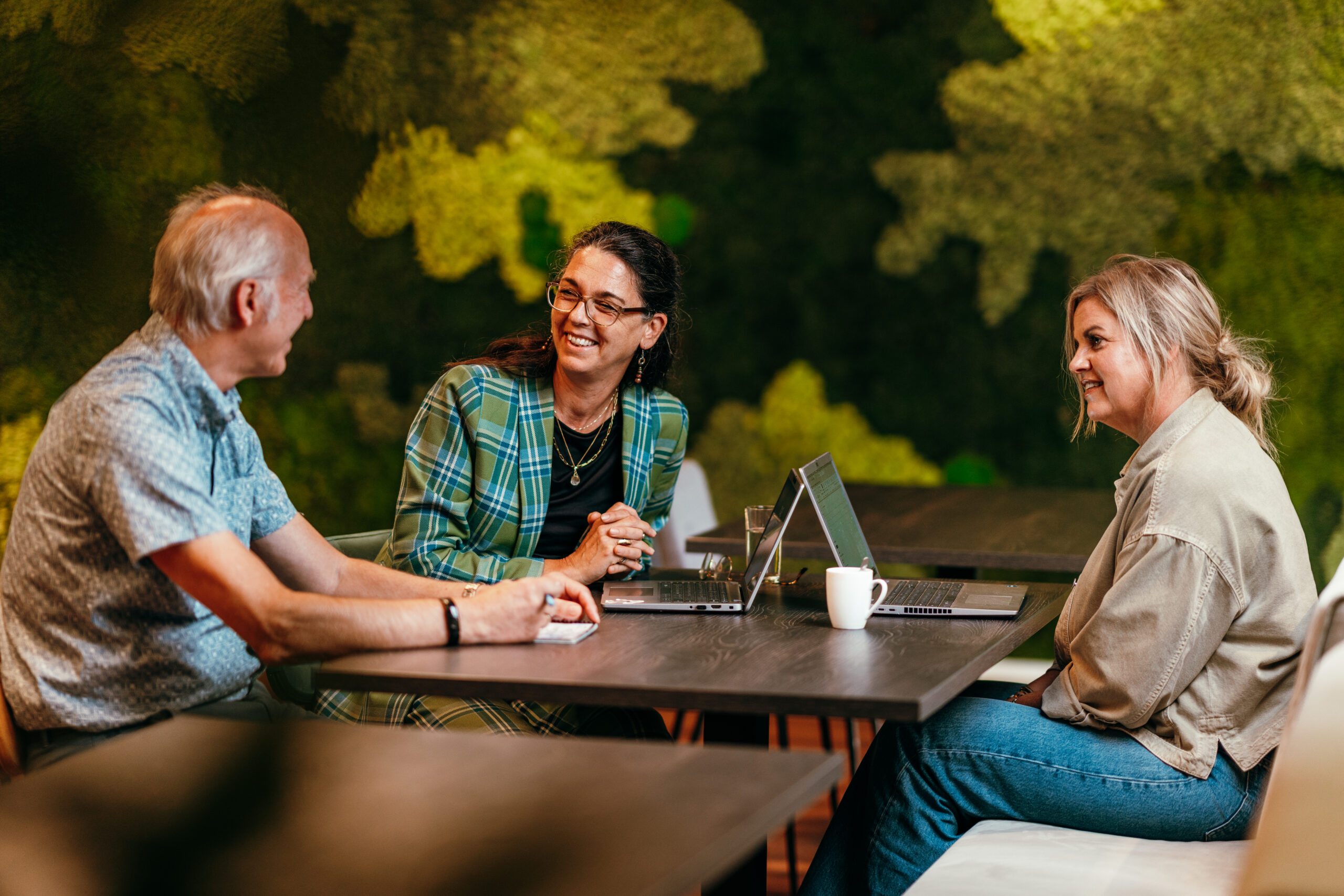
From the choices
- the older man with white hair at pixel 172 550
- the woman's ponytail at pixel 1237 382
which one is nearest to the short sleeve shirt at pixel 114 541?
the older man with white hair at pixel 172 550

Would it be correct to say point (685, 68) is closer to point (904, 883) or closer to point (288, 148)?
point (288, 148)

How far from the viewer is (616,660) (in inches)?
64.0

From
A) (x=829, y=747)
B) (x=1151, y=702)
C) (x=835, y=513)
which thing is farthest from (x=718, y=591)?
(x=829, y=747)

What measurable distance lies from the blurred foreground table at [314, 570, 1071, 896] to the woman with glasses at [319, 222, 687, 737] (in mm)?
280

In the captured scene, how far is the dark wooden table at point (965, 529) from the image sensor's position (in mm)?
2760

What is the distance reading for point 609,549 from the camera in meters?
2.18

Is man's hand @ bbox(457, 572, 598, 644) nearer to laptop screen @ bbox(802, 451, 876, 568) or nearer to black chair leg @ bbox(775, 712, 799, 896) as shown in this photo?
laptop screen @ bbox(802, 451, 876, 568)

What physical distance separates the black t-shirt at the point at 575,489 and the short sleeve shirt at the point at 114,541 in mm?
857

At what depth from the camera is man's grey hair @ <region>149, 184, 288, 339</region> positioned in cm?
163

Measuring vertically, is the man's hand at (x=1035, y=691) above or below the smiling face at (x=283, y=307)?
below

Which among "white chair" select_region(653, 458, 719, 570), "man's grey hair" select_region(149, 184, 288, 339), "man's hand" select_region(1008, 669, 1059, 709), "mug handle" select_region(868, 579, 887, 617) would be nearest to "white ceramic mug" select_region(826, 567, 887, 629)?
"mug handle" select_region(868, 579, 887, 617)

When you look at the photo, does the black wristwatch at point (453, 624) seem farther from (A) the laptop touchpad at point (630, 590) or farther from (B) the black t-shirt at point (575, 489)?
(B) the black t-shirt at point (575, 489)

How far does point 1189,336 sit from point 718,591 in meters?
0.88

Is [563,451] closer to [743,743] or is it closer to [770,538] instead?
[770,538]
